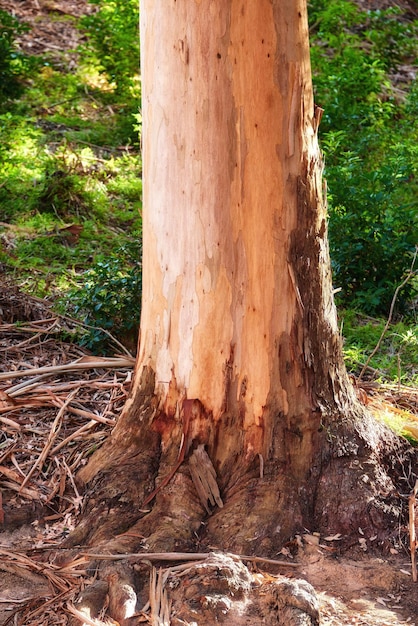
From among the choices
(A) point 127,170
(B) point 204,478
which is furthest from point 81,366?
(A) point 127,170

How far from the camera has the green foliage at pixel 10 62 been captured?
8.05 meters

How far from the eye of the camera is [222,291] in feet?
10.1

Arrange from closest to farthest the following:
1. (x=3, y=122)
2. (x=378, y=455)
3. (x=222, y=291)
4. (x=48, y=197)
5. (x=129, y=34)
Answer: (x=222, y=291) → (x=378, y=455) → (x=48, y=197) → (x=3, y=122) → (x=129, y=34)

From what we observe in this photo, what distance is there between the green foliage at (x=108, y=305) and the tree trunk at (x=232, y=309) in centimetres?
135

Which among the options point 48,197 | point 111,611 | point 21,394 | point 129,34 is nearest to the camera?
point 111,611

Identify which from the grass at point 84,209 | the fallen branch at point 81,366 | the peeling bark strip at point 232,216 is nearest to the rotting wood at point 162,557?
the peeling bark strip at point 232,216

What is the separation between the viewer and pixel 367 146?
7391 mm

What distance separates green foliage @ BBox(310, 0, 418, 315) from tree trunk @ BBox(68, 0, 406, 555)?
8.42 feet

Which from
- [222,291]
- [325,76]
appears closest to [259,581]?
[222,291]

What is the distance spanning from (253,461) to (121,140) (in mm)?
5321

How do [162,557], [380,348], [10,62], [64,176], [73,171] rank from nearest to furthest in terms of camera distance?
1. [162,557]
2. [380,348]
3. [64,176]
4. [73,171]
5. [10,62]

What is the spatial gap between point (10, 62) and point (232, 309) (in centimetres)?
612

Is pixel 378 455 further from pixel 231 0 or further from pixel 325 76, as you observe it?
pixel 325 76

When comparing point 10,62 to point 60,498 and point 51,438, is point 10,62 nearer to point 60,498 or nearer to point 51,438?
point 51,438
